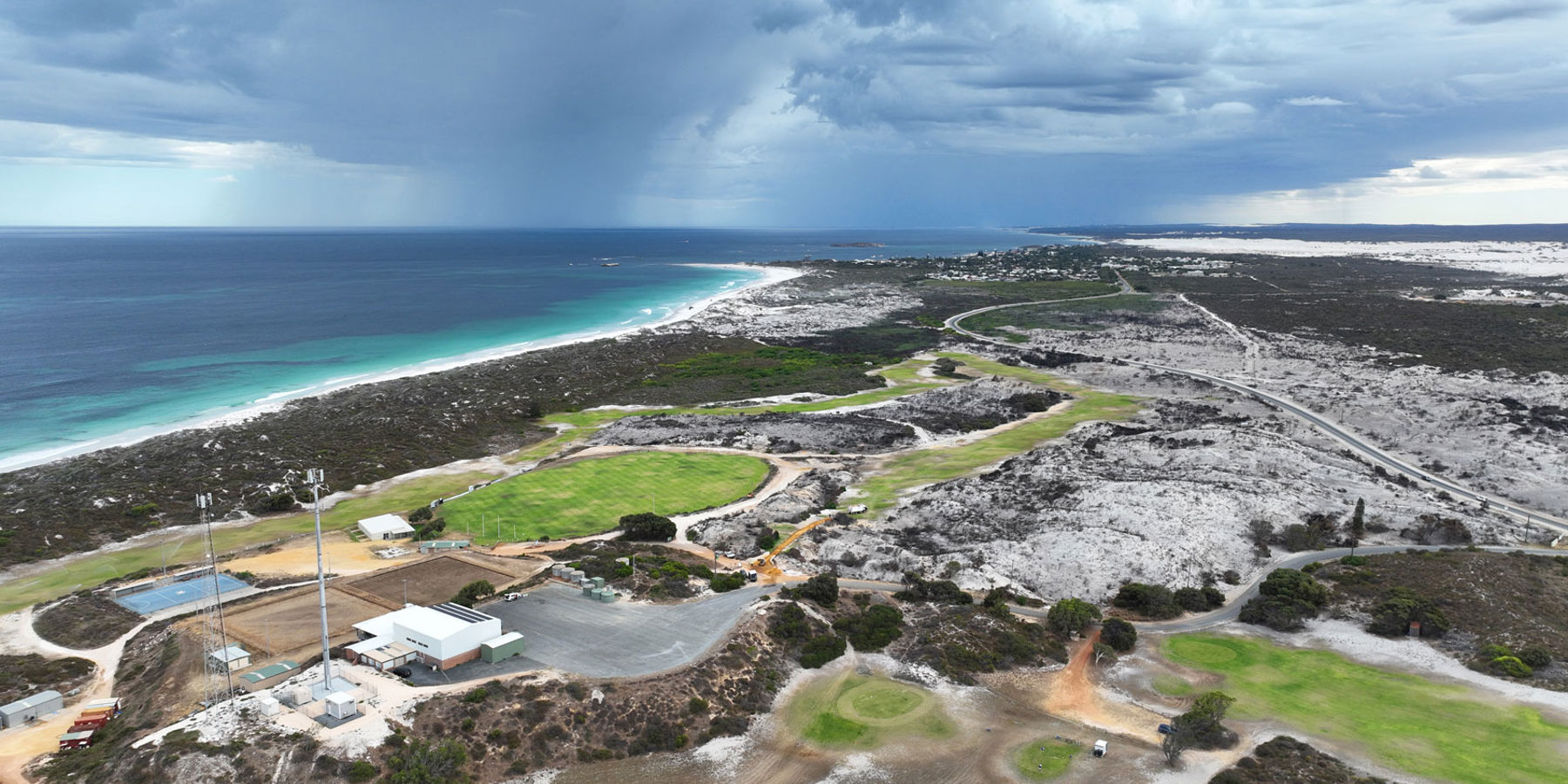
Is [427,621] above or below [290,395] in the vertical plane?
above

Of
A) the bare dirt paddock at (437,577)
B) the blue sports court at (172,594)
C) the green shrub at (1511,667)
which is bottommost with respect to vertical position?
the green shrub at (1511,667)

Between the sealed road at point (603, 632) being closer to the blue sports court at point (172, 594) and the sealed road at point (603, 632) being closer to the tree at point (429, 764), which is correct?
the tree at point (429, 764)

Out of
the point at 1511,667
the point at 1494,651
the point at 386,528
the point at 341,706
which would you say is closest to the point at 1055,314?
the point at 1494,651

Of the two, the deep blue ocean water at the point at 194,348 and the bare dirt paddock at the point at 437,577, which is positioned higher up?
the deep blue ocean water at the point at 194,348

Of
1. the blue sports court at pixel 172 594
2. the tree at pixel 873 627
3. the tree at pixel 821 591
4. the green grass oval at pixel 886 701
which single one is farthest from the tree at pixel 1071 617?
the blue sports court at pixel 172 594

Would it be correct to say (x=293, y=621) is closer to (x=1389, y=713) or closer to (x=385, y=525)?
(x=385, y=525)

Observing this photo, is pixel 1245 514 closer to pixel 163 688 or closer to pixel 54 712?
pixel 163 688
